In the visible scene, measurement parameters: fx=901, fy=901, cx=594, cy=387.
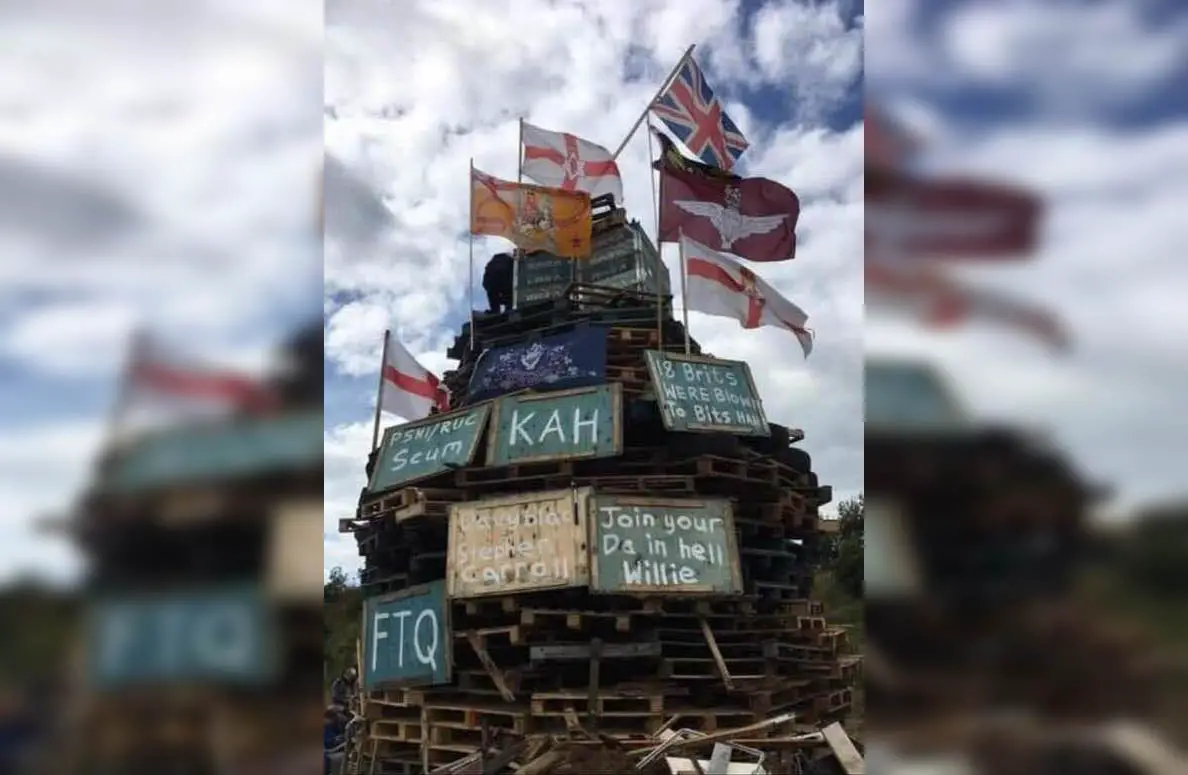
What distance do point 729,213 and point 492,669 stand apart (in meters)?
7.50

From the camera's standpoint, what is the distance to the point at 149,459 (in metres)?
2.26

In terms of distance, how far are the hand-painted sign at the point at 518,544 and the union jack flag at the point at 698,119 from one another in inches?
252

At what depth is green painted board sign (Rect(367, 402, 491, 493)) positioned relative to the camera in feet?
46.9

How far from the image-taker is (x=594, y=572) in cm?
1202

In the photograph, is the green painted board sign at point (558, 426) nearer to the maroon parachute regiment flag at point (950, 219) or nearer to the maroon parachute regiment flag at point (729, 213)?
the maroon parachute regiment flag at point (729, 213)

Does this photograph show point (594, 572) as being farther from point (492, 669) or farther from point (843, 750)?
point (843, 750)

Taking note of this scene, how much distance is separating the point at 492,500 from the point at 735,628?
424cm

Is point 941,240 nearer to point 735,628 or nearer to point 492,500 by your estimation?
point 492,500

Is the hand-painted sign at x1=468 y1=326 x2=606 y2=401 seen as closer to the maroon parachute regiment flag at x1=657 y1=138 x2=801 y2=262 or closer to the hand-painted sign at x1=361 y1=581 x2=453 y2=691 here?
the maroon parachute regiment flag at x1=657 y1=138 x2=801 y2=262

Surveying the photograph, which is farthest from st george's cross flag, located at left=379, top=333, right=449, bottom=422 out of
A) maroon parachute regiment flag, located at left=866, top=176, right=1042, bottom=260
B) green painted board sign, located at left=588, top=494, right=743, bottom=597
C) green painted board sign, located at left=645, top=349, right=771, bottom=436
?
maroon parachute regiment flag, located at left=866, top=176, right=1042, bottom=260

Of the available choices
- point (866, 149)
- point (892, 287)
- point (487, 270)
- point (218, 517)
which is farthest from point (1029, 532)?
point (487, 270)

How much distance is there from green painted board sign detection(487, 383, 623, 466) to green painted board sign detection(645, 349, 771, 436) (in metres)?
0.84

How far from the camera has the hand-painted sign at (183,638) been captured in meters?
2.22

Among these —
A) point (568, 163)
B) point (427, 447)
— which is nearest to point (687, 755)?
point (427, 447)
